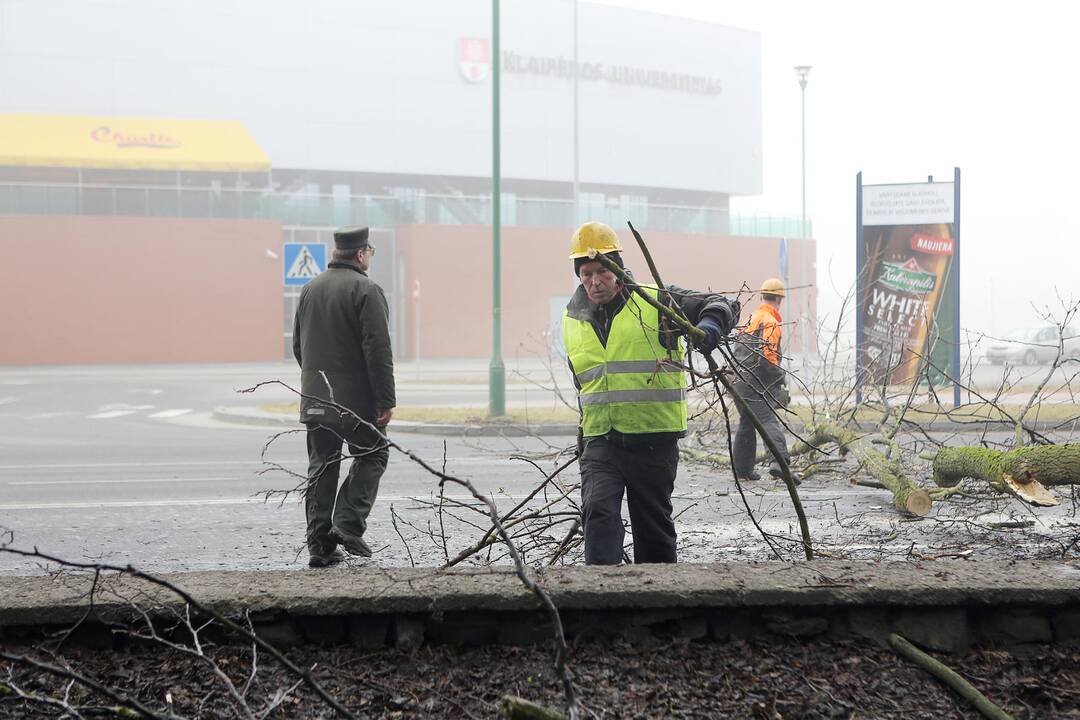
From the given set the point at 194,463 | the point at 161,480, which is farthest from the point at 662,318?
the point at 194,463

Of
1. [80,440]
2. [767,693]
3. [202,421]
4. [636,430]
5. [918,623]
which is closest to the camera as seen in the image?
[767,693]

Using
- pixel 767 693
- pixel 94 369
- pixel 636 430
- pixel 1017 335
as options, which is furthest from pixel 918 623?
pixel 1017 335

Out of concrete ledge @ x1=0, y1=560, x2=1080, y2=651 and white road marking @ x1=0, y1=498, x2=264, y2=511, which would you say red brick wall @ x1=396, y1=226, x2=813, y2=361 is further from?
concrete ledge @ x1=0, y1=560, x2=1080, y2=651

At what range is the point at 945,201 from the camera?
15.5 meters

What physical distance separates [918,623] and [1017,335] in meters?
35.6

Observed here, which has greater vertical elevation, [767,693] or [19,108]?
[19,108]

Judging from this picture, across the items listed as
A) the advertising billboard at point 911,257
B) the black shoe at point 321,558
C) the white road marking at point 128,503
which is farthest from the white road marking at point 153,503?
the advertising billboard at point 911,257

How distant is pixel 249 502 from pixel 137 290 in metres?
27.8

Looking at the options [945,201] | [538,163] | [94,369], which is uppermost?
[538,163]

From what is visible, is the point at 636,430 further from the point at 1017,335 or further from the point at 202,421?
the point at 1017,335

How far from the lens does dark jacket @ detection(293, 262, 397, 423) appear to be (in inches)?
232

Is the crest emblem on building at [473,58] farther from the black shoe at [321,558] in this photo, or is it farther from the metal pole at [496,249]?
the black shoe at [321,558]

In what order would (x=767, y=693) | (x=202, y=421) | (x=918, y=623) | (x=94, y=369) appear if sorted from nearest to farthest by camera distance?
(x=767, y=693), (x=918, y=623), (x=202, y=421), (x=94, y=369)

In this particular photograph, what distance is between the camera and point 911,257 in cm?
1552
